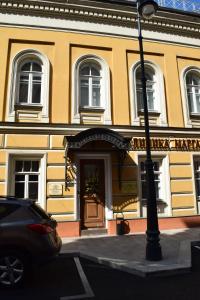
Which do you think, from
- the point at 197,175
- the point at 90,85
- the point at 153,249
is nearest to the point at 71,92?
the point at 90,85

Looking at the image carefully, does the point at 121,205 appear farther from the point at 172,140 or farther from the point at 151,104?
the point at 151,104

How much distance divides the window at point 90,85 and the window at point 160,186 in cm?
315

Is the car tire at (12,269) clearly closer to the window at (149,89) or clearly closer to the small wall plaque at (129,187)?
the small wall plaque at (129,187)

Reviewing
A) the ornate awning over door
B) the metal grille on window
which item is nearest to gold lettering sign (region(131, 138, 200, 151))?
the ornate awning over door

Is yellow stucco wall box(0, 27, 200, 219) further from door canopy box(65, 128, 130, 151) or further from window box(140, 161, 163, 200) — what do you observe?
door canopy box(65, 128, 130, 151)

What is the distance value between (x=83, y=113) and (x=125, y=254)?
5710 mm

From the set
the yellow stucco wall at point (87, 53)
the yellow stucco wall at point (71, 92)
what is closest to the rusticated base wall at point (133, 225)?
the yellow stucco wall at point (71, 92)

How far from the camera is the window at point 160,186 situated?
11.1 m

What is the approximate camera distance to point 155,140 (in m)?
11.4

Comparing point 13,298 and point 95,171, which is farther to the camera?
point 95,171

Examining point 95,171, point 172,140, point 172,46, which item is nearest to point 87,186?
point 95,171

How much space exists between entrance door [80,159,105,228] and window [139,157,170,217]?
1627 millimetres

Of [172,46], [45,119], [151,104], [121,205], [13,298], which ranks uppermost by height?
[172,46]

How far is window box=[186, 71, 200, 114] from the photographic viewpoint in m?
12.8
